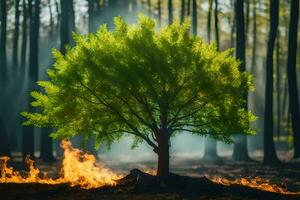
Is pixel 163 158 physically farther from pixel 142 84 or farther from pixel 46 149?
pixel 46 149

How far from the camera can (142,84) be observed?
13.8 meters

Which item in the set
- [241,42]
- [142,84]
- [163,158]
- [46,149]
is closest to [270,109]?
[241,42]

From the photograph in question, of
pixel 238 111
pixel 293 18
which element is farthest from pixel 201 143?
pixel 238 111

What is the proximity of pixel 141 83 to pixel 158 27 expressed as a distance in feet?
79.3

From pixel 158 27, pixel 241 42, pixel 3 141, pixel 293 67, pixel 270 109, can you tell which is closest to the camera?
pixel 270 109

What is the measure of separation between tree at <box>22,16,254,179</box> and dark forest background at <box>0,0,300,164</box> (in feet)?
6.58

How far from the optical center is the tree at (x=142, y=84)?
44.9 feet

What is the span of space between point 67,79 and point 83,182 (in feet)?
9.62

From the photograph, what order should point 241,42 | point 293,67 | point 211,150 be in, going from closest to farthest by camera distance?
A: 1. point 293,67
2. point 241,42
3. point 211,150

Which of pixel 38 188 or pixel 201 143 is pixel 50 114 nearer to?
pixel 38 188

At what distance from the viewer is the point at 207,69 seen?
13938mm

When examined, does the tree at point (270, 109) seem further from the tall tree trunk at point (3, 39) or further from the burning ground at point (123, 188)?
the tall tree trunk at point (3, 39)

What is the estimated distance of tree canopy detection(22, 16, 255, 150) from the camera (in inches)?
539

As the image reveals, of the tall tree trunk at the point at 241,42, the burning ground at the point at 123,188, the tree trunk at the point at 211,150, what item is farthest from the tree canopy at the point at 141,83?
the tree trunk at the point at 211,150
